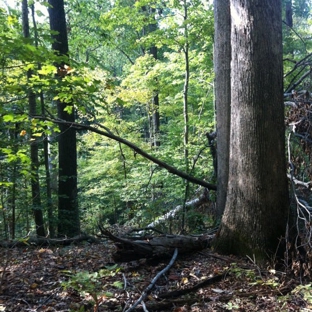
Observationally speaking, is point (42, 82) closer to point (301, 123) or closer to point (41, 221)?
point (301, 123)

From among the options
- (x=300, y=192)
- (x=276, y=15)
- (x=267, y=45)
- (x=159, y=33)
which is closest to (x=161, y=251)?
(x=300, y=192)

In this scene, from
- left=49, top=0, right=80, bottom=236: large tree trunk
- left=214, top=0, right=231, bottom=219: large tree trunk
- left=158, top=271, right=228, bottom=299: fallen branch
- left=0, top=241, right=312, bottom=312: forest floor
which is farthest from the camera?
left=49, top=0, right=80, bottom=236: large tree trunk

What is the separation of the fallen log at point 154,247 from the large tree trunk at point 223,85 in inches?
50.7

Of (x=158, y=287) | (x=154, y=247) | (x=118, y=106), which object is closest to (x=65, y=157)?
(x=118, y=106)

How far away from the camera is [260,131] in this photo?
144 inches

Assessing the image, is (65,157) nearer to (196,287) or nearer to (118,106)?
(118,106)

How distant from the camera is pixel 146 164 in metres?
11.2

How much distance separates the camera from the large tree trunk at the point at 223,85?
4.98 m

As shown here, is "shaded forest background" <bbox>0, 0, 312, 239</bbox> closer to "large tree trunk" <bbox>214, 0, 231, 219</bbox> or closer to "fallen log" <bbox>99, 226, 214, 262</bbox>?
"large tree trunk" <bbox>214, 0, 231, 219</bbox>

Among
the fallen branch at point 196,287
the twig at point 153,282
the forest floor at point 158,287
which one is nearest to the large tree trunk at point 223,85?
the forest floor at point 158,287

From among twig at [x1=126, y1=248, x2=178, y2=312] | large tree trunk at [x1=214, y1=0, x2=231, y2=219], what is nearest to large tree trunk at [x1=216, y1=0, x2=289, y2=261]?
twig at [x1=126, y1=248, x2=178, y2=312]

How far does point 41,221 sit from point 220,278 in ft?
18.8

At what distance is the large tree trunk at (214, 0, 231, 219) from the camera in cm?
498

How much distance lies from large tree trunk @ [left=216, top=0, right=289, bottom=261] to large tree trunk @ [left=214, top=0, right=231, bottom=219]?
123 cm
